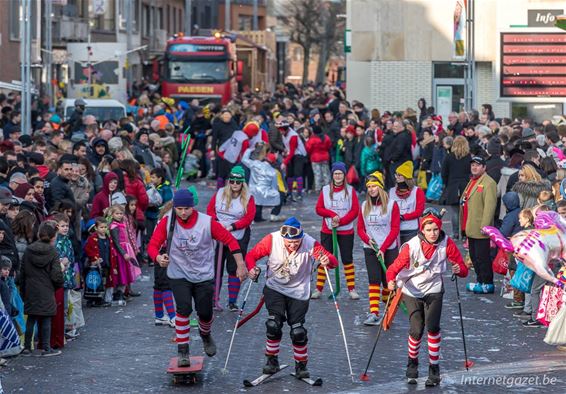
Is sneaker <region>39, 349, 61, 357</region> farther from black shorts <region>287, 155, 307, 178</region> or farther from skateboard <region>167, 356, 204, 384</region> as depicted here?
black shorts <region>287, 155, 307, 178</region>

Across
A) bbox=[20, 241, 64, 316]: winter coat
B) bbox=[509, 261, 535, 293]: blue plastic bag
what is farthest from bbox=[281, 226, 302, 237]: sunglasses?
bbox=[509, 261, 535, 293]: blue plastic bag

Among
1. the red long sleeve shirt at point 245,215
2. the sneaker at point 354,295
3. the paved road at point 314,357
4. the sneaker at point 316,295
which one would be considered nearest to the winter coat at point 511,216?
the paved road at point 314,357

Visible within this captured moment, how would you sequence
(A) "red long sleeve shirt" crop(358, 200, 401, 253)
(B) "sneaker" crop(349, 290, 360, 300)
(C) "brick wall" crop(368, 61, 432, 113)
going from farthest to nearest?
1. (C) "brick wall" crop(368, 61, 432, 113)
2. (B) "sneaker" crop(349, 290, 360, 300)
3. (A) "red long sleeve shirt" crop(358, 200, 401, 253)

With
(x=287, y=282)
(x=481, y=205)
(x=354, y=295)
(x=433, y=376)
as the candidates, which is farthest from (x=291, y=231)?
(x=481, y=205)

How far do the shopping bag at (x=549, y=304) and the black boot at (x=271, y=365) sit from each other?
3312 millimetres

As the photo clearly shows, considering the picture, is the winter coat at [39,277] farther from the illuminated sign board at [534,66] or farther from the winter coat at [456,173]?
the illuminated sign board at [534,66]

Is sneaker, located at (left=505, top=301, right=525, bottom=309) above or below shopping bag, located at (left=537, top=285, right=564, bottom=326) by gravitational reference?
below

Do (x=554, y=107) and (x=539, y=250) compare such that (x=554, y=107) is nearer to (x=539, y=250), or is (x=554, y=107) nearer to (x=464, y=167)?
(x=464, y=167)

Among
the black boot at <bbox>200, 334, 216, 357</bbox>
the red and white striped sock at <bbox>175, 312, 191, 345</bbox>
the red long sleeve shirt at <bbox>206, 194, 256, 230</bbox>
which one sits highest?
the red long sleeve shirt at <bbox>206, 194, 256, 230</bbox>

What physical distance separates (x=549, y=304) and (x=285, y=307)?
3304 mm

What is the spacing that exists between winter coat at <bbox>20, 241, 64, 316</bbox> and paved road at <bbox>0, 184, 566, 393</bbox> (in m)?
0.49

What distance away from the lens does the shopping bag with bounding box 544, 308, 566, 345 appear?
13094 millimetres

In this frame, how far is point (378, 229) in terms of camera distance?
1564cm

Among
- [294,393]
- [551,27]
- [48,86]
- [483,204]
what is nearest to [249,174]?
[483,204]
